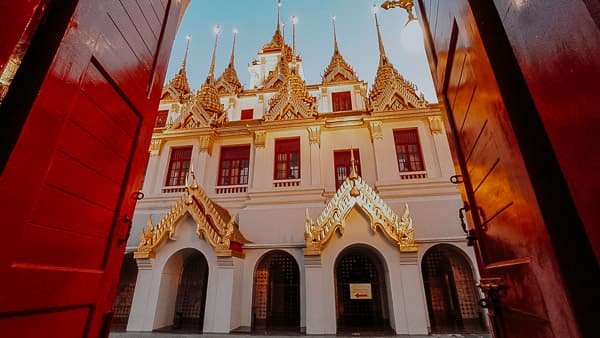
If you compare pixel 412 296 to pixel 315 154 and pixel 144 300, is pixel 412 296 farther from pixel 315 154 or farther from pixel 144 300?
pixel 144 300

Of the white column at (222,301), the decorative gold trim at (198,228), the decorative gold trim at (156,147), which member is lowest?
the white column at (222,301)

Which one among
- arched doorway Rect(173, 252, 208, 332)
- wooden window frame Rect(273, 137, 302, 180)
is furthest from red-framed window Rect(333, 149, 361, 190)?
arched doorway Rect(173, 252, 208, 332)

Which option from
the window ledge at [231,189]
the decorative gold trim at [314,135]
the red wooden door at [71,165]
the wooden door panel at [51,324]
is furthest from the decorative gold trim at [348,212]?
the wooden door panel at [51,324]

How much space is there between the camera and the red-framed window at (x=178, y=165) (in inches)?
452

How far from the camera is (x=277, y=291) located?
9625 mm

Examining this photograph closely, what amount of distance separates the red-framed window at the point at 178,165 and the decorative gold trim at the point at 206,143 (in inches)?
28.5

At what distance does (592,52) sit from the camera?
69 cm

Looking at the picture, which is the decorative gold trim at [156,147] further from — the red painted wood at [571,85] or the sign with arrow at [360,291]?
the red painted wood at [571,85]

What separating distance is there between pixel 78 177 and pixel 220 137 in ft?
36.6

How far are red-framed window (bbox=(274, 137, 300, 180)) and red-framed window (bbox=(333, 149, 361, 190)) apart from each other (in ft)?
5.44

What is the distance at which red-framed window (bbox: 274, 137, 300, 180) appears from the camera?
1096 centimetres

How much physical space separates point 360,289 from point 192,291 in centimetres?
626

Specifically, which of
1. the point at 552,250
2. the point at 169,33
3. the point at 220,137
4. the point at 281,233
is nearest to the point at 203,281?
the point at 281,233

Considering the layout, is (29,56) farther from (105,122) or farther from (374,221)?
(374,221)
